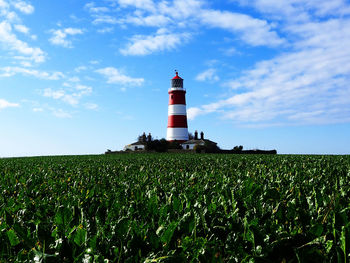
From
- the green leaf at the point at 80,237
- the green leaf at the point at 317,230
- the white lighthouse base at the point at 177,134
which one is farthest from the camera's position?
the white lighthouse base at the point at 177,134

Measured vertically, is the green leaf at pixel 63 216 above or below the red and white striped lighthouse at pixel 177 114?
below

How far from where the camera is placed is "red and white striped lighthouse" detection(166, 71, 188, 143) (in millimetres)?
62312

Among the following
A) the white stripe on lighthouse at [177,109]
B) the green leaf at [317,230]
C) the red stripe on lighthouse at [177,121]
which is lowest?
the green leaf at [317,230]

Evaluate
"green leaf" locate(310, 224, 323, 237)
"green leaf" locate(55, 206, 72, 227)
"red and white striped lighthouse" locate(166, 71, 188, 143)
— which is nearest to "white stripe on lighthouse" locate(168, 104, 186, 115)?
"red and white striped lighthouse" locate(166, 71, 188, 143)

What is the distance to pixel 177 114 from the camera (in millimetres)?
62250

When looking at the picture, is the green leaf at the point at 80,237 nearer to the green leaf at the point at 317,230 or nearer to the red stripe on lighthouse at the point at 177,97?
the green leaf at the point at 317,230

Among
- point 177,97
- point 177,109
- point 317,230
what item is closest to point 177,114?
point 177,109

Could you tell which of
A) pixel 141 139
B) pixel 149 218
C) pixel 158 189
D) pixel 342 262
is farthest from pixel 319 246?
pixel 141 139

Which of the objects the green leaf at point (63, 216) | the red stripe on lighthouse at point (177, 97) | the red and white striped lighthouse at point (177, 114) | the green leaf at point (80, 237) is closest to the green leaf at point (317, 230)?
the green leaf at point (80, 237)

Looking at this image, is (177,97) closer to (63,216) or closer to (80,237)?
(63,216)

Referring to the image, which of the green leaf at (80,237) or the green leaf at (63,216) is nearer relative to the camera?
the green leaf at (80,237)

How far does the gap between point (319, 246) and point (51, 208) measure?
258 cm

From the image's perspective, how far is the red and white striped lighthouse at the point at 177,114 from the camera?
62.3 meters

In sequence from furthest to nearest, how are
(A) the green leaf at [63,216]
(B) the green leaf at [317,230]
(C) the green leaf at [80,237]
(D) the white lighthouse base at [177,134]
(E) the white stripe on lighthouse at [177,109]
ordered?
(D) the white lighthouse base at [177,134], (E) the white stripe on lighthouse at [177,109], (A) the green leaf at [63,216], (B) the green leaf at [317,230], (C) the green leaf at [80,237]
